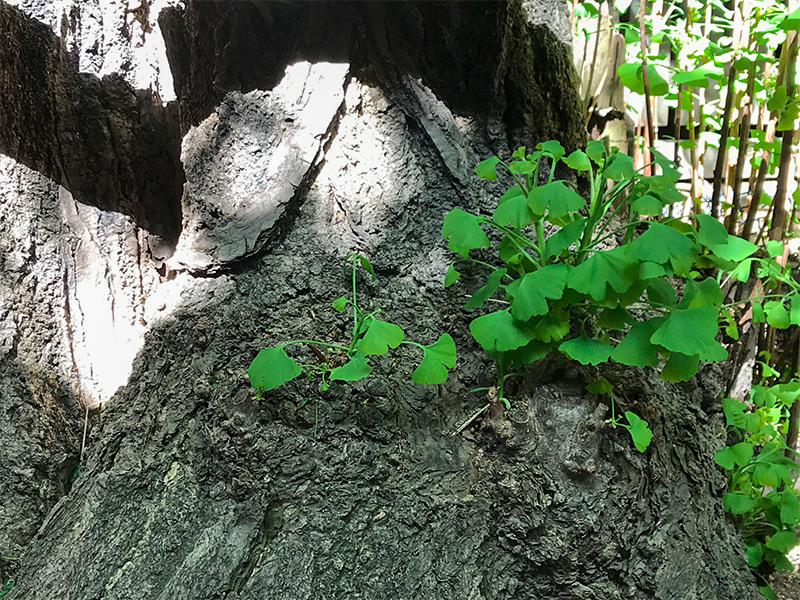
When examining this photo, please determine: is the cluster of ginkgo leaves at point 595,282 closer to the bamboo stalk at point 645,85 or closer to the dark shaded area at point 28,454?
the bamboo stalk at point 645,85

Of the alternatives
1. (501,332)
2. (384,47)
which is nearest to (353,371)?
(501,332)

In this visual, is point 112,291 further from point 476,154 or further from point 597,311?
point 597,311

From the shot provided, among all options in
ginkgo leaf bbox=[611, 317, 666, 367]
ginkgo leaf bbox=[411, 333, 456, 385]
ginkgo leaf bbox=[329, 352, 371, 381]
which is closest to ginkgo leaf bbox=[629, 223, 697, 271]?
ginkgo leaf bbox=[611, 317, 666, 367]

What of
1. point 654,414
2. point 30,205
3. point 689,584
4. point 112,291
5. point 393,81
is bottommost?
point 689,584

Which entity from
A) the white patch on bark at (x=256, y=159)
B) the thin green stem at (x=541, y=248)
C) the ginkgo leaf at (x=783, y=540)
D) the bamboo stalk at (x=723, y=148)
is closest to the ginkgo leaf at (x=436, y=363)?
the thin green stem at (x=541, y=248)

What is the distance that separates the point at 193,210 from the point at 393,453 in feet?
2.24

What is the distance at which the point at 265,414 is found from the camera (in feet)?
3.39

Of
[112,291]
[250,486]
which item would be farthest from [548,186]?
[112,291]

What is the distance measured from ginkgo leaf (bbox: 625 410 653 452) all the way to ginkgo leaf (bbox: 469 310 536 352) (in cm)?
23

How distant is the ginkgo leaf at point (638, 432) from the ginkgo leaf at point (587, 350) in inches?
5.5

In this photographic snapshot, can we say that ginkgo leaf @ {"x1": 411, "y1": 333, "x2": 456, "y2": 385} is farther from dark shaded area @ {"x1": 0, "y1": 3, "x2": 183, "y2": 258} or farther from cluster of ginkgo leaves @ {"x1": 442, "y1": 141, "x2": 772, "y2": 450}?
dark shaded area @ {"x1": 0, "y1": 3, "x2": 183, "y2": 258}

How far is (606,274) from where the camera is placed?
2.89 ft

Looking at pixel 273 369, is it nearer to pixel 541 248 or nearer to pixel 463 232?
pixel 463 232

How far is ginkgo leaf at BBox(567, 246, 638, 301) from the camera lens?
34.5 inches
